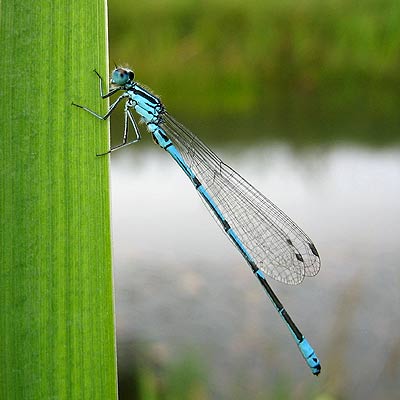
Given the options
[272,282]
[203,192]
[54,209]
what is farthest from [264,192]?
[54,209]

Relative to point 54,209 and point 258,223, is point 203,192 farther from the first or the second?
point 54,209

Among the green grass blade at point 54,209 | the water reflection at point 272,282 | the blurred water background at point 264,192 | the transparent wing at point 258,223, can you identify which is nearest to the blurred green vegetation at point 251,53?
the blurred water background at point 264,192

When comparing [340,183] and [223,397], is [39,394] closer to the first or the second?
[223,397]

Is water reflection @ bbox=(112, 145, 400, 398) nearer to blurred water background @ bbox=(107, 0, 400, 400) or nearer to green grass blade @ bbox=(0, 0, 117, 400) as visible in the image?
blurred water background @ bbox=(107, 0, 400, 400)

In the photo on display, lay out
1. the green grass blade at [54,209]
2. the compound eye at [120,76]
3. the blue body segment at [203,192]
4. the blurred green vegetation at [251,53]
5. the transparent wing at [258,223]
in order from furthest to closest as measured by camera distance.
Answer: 1. the blurred green vegetation at [251,53]
2. the transparent wing at [258,223]
3. the blue body segment at [203,192]
4. the compound eye at [120,76]
5. the green grass blade at [54,209]

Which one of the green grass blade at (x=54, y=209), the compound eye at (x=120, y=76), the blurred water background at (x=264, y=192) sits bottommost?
the green grass blade at (x=54, y=209)

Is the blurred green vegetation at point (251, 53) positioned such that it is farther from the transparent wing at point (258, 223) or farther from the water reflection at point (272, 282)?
the transparent wing at point (258, 223)

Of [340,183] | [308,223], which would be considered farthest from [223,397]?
[340,183]
